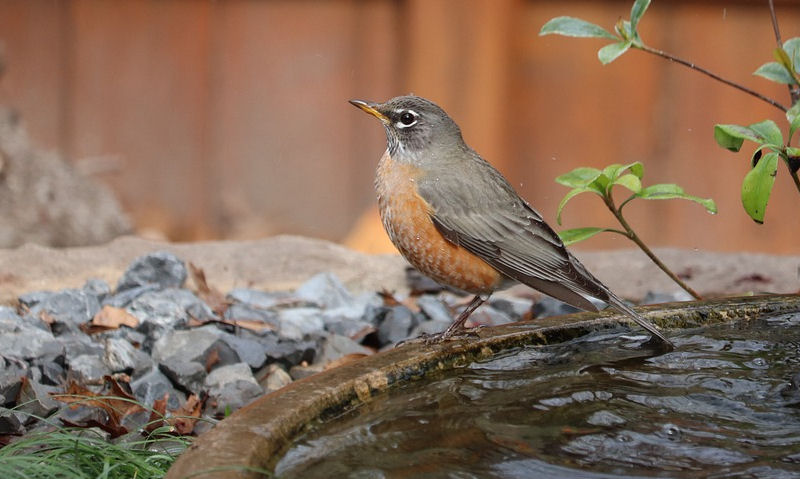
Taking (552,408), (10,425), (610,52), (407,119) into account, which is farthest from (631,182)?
(10,425)

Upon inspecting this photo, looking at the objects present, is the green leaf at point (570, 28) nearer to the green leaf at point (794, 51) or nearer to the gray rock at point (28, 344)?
the green leaf at point (794, 51)

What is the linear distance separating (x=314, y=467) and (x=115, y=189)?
3.72 metres

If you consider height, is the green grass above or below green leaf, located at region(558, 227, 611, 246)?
below

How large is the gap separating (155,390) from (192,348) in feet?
0.80

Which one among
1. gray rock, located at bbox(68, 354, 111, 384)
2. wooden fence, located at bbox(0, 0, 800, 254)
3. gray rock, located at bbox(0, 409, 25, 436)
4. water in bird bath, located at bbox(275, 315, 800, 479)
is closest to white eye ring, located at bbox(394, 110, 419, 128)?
water in bird bath, located at bbox(275, 315, 800, 479)

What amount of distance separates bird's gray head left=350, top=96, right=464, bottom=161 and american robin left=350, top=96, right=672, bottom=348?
77mm

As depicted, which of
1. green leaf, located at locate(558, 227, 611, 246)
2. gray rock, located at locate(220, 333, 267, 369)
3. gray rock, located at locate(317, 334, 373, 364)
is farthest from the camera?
gray rock, located at locate(317, 334, 373, 364)

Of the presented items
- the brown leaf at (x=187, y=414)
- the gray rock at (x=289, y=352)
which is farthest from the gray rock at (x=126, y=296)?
the brown leaf at (x=187, y=414)

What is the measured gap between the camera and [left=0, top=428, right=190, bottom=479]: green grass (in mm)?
1997

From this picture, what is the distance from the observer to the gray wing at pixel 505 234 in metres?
2.86

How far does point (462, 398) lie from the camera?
2.15 meters

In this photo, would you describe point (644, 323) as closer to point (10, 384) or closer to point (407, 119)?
point (407, 119)

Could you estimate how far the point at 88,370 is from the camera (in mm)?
3000

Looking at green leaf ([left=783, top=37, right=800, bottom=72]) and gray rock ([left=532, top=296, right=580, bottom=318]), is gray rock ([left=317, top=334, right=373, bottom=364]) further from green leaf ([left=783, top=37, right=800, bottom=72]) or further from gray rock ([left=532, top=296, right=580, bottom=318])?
green leaf ([left=783, top=37, right=800, bottom=72])
